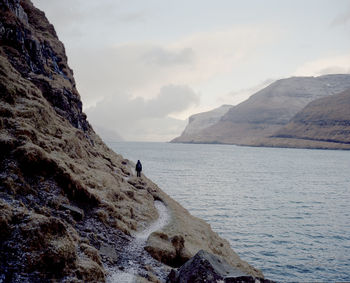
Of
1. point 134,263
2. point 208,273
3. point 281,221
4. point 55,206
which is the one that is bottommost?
point 281,221

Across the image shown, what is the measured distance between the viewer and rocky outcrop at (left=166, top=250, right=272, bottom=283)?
13.1 metres

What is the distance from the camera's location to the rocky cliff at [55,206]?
1204 centimetres

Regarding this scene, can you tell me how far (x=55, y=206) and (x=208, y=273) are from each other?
1090 centimetres

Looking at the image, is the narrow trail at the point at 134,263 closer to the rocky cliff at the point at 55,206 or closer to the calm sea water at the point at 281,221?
the rocky cliff at the point at 55,206

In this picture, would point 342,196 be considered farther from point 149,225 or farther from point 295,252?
point 149,225

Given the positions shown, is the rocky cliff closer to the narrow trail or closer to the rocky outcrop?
the narrow trail

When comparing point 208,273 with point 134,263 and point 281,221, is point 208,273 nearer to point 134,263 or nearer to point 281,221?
point 134,263

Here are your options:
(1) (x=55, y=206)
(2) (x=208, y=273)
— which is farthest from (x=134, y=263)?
(1) (x=55, y=206)

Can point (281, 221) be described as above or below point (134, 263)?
below

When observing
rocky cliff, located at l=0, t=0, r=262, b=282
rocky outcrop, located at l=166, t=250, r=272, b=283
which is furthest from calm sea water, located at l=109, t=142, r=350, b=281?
rocky outcrop, located at l=166, t=250, r=272, b=283

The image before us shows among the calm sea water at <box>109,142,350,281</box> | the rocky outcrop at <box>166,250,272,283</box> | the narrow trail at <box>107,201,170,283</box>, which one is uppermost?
the rocky outcrop at <box>166,250,272,283</box>

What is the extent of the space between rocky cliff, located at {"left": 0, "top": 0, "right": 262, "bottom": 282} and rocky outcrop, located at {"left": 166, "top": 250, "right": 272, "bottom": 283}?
2.68 m

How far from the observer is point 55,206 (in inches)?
697

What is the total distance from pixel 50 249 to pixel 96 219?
8.33m
